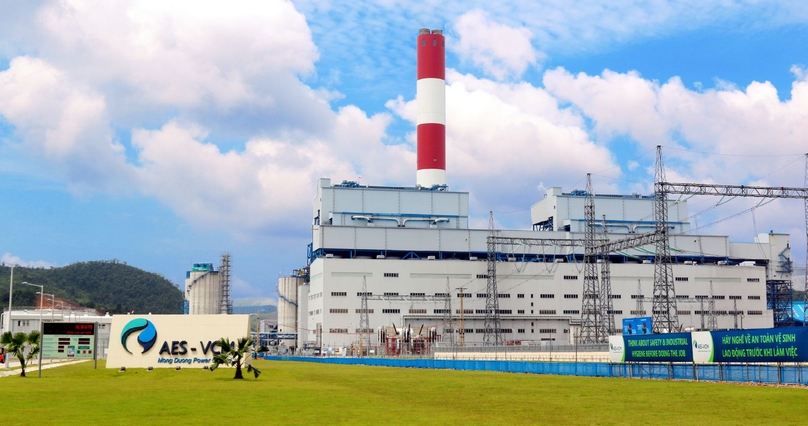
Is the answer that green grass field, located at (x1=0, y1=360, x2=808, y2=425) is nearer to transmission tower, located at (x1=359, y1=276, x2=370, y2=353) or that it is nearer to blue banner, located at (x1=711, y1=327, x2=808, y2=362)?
blue banner, located at (x1=711, y1=327, x2=808, y2=362)

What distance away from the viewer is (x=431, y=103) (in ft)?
414

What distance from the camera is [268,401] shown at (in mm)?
28703

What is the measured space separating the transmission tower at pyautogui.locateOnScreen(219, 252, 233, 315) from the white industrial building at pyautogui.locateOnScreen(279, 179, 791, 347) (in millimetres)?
37351

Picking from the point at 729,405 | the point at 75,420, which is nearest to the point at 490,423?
the point at 729,405

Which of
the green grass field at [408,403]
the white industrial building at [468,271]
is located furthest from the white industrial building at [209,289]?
the green grass field at [408,403]

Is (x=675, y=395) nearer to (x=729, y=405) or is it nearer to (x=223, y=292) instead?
(x=729, y=405)

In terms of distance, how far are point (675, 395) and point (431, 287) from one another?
99197 mm

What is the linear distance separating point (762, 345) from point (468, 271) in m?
95.1

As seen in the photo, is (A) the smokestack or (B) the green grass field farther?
(A) the smokestack

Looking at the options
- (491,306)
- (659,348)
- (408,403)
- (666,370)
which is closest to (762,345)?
(666,370)

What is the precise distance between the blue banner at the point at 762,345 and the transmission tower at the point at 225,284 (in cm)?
14738

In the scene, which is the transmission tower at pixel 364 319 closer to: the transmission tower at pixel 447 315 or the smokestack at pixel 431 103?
the transmission tower at pixel 447 315

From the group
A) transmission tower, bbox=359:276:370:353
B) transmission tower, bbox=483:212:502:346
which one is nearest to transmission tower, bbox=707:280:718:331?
transmission tower, bbox=483:212:502:346

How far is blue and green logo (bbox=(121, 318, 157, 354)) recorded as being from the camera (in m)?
56.3
